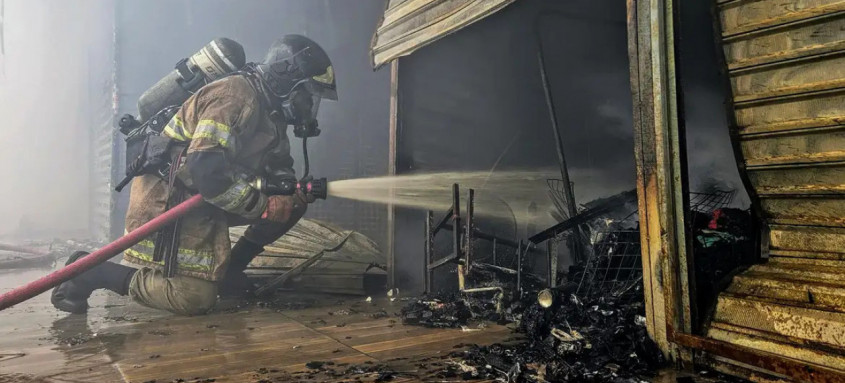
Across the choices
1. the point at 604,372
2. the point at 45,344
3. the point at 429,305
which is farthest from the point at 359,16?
the point at 604,372

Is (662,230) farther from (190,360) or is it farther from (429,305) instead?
(190,360)

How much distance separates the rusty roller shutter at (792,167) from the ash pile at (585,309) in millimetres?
262

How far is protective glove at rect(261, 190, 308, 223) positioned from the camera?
509 cm

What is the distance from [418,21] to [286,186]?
195 cm

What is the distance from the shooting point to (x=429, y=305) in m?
4.03

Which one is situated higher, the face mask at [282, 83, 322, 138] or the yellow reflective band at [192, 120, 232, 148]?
the face mask at [282, 83, 322, 138]

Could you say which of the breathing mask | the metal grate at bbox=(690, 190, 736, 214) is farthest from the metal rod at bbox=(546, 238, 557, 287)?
the breathing mask

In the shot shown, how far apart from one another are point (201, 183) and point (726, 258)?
13.0ft

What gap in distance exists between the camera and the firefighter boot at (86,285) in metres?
4.34

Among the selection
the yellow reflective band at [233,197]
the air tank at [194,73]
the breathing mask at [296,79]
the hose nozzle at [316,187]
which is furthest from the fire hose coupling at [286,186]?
the air tank at [194,73]

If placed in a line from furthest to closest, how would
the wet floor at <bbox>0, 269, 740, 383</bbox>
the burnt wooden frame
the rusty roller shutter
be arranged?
the wet floor at <bbox>0, 269, 740, 383</bbox> < the burnt wooden frame < the rusty roller shutter

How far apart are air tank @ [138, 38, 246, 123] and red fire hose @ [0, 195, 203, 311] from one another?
4.09 ft

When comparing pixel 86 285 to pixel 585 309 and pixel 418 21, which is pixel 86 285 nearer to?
pixel 418 21

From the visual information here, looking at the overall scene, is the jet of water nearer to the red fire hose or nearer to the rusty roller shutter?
the red fire hose
